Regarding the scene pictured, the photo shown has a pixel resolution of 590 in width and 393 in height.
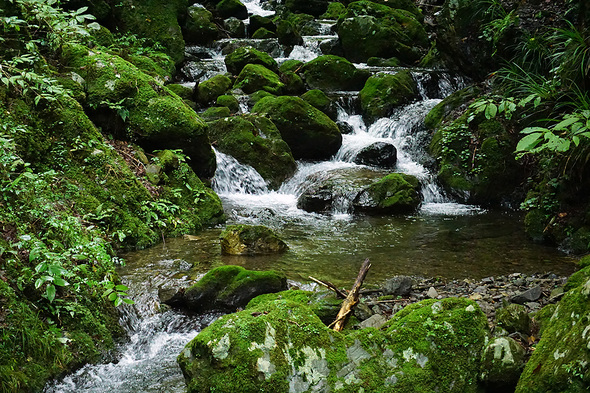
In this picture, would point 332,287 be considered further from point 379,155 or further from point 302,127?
point 302,127

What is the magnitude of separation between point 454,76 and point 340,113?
192 inches

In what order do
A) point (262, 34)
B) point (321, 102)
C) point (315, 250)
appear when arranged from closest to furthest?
1. point (315, 250)
2. point (321, 102)
3. point (262, 34)

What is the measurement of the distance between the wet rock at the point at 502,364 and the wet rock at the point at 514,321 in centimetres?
37

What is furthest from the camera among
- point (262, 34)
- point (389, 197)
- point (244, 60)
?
point (262, 34)

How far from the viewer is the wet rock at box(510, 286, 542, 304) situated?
453cm

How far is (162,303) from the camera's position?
207 inches

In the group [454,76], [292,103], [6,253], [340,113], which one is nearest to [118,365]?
[6,253]

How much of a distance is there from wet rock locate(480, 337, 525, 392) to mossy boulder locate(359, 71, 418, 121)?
39.6 ft

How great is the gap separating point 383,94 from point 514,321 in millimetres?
12310

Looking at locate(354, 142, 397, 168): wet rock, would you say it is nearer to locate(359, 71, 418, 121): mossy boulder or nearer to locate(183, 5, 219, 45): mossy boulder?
locate(359, 71, 418, 121): mossy boulder

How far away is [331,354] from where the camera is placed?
3297mm

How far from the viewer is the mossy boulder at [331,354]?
123 inches

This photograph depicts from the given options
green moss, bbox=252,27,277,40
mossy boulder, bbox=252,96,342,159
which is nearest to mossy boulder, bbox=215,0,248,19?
green moss, bbox=252,27,277,40

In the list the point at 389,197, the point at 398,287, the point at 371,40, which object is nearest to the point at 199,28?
the point at 371,40
